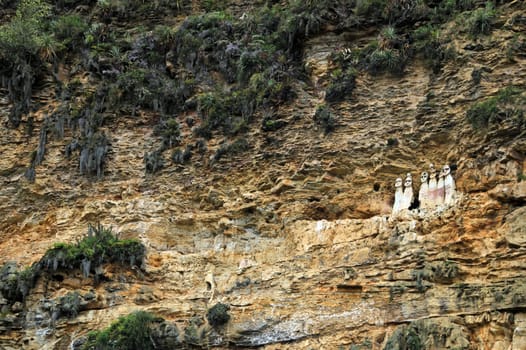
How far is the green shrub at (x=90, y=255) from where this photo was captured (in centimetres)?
2662

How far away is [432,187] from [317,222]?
11.1 ft

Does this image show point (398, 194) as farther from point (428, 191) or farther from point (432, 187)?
point (432, 187)

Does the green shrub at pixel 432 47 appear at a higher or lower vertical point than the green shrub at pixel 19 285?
higher

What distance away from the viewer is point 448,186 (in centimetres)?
2486

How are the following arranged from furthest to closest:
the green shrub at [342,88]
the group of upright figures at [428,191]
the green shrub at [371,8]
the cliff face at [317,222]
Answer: the green shrub at [371,8]
the green shrub at [342,88]
the group of upright figures at [428,191]
the cliff face at [317,222]

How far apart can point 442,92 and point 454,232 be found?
5.46 metres

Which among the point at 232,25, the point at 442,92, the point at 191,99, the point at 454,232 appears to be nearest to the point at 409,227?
the point at 454,232

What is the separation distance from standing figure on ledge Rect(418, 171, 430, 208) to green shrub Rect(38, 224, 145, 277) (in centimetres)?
811

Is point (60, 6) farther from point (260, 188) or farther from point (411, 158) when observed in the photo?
point (411, 158)

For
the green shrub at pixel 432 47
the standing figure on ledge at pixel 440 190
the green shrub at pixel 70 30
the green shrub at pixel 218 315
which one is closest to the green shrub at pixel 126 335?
the green shrub at pixel 218 315

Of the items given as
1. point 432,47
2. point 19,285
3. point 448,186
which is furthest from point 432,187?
point 19,285

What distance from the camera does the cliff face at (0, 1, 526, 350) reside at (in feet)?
73.8

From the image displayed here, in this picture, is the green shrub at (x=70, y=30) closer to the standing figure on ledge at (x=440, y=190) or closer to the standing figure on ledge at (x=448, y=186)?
the standing figure on ledge at (x=440, y=190)

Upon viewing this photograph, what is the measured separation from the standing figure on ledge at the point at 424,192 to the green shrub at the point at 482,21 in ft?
16.7
